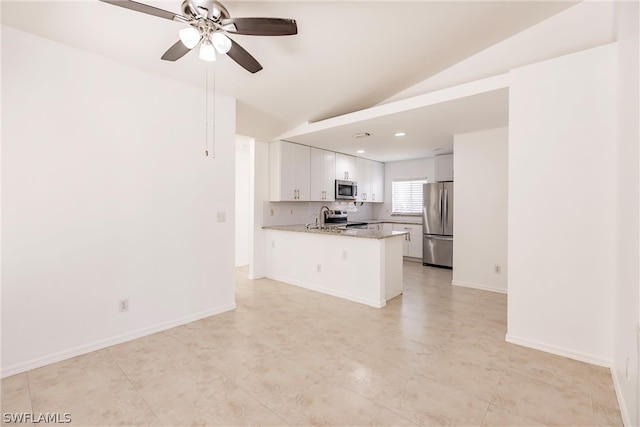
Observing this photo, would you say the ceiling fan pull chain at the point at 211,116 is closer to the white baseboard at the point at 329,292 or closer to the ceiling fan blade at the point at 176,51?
the ceiling fan blade at the point at 176,51

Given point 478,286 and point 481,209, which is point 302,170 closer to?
point 481,209

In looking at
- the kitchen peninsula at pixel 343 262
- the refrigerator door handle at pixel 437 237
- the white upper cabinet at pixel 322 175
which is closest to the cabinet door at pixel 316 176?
the white upper cabinet at pixel 322 175

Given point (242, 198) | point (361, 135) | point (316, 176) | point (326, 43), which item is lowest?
point (242, 198)

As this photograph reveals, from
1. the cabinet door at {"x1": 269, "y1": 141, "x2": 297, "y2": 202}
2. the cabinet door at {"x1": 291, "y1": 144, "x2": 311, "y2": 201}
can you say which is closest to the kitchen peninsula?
the cabinet door at {"x1": 269, "y1": 141, "x2": 297, "y2": 202}

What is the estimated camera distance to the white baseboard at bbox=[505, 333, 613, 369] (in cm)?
226

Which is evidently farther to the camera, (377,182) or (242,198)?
(377,182)

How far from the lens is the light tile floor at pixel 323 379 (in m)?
1.73

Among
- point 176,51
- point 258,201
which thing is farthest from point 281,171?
point 176,51

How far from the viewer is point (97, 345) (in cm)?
253

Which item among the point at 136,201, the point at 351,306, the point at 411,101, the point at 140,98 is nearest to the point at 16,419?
the point at 136,201

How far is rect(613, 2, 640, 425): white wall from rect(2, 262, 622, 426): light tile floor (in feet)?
0.79

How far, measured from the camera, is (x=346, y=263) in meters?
3.93

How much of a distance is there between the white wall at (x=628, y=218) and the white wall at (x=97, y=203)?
3.38m

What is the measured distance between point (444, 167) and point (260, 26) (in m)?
4.77
